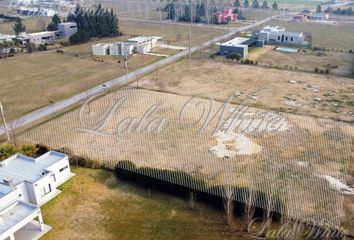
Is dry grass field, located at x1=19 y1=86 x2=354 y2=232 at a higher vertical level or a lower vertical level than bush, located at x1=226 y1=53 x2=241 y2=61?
lower

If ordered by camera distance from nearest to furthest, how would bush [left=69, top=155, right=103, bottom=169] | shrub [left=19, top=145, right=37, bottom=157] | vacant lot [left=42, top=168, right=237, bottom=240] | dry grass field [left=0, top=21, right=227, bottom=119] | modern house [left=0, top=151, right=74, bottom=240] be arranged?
modern house [left=0, top=151, right=74, bottom=240] → vacant lot [left=42, top=168, right=237, bottom=240] → bush [left=69, top=155, right=103, bottom=169] → shrub [left=19, top=145, right=37, bottom=157] → dry grass field [left=0, top=21, right=227, bottom=119]

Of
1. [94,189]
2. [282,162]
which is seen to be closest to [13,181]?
[94,189]

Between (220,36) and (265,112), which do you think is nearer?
(265,112)

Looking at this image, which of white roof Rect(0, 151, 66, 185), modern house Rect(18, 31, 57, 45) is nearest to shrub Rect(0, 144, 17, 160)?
white roof Rect(0, 151, 66, 185)

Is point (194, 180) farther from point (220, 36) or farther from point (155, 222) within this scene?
point (220, 36)

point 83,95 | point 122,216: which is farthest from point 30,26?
point 122,216

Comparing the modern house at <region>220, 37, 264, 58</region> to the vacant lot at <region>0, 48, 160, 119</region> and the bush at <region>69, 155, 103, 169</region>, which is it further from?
the bush at <region>69, 155, 103, 169</region>

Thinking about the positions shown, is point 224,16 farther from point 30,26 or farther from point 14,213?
point 14,213

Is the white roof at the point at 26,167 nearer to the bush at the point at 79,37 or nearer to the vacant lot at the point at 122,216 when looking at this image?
the vacant lot at the point at 122,216
